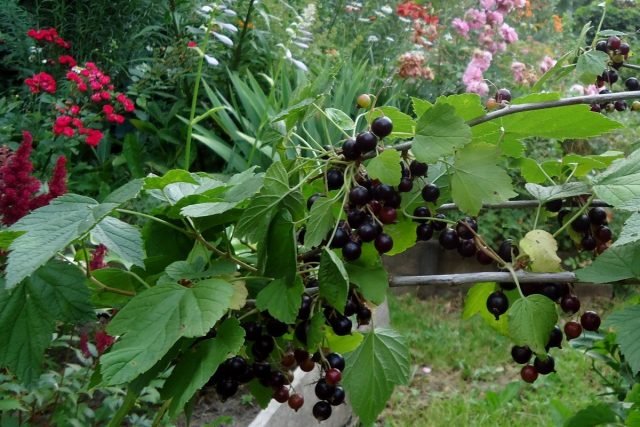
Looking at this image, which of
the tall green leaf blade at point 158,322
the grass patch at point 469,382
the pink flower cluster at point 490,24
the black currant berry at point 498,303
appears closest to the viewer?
the tall green leaf blade at point 158,322

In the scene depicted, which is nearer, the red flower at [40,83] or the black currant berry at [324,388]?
the black currant berry at [324,388]

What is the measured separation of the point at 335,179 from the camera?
0.75 m

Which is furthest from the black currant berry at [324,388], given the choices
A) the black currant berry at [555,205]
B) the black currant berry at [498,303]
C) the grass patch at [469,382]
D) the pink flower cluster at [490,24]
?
the pink flower cluster at [490,24]

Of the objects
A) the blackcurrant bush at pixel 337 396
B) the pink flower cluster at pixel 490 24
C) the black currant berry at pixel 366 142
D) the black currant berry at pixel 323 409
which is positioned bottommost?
the pink flower cluster at pixel 490 24

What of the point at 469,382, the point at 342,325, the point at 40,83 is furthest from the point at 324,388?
the point at 40,83

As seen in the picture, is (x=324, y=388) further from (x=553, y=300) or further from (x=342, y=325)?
(x=553, y=300)

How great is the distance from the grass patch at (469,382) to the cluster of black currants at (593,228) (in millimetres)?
1967

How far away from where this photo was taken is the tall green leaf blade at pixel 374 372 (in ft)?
2.55

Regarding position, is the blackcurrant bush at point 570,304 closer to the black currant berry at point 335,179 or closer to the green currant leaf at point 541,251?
the green currant leaf at point 541,251

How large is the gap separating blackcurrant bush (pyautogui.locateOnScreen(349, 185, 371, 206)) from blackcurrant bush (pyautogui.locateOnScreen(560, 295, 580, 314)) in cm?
23

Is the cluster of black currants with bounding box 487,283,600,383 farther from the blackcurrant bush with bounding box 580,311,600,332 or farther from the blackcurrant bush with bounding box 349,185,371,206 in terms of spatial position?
the blackcurrant bush with bounding box 349,185,371,206

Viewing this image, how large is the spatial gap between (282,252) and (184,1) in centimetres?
404

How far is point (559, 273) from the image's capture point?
738 millimetres

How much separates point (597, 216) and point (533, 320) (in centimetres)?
17
